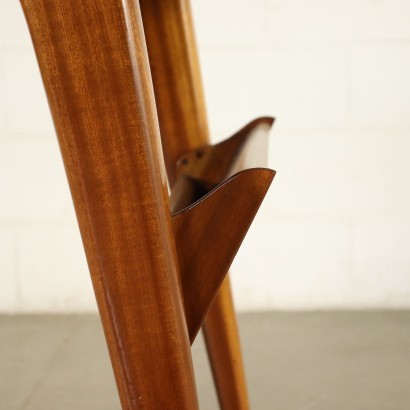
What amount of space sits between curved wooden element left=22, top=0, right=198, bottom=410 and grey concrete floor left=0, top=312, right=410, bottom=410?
1059 mm

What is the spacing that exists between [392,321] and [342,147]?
534 millimetres

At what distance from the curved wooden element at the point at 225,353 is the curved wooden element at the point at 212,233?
0.32 metres

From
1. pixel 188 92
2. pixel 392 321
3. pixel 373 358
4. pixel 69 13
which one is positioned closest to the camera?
pixel 69 13

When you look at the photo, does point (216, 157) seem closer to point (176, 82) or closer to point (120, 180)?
point (176, 82)

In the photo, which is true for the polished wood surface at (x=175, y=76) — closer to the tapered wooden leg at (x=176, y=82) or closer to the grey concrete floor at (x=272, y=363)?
the tapered wooden leg at (x=176, y=82)

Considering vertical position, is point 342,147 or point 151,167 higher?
point 151,167

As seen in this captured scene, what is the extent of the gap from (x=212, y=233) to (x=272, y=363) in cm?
126

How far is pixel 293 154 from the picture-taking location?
6.15 ft


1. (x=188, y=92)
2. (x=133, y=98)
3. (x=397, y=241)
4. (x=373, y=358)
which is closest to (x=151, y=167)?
(x=133, y=98)

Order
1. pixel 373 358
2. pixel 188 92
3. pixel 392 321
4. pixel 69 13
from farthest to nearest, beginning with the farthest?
pixel 392 321 < pixel 373 358 < pixel 188 92 < pixel 69 13

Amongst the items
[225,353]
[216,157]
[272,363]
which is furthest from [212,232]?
[272,363]

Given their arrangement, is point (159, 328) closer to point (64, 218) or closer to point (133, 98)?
point (133, 98)

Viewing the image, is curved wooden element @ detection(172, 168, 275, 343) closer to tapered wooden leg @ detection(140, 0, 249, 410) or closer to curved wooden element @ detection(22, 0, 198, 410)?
curved wooden element @ detection(22, 0, 198, 410)

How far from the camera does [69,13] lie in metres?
0.29
